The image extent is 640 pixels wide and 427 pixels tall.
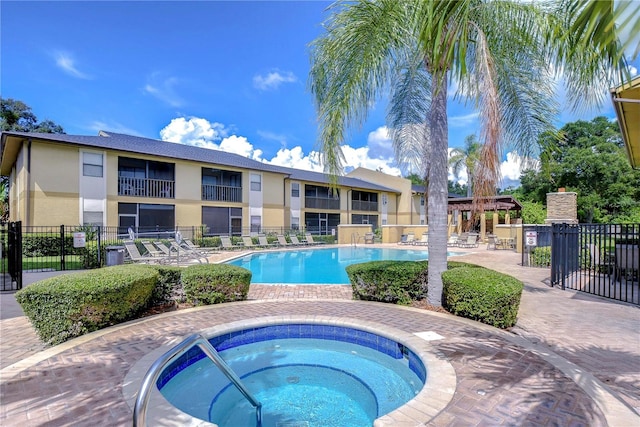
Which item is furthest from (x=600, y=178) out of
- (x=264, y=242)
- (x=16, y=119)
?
(x=16, y=119)

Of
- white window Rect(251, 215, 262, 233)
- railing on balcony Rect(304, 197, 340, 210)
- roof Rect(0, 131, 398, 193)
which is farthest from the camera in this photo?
railing on balcony Rect(304, 197, 340, 210)

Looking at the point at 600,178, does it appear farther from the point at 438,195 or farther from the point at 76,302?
the point at 76,302

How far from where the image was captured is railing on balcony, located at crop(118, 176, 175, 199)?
1978cm

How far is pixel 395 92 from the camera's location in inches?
334

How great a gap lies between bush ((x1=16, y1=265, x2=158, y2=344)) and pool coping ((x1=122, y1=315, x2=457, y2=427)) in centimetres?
153

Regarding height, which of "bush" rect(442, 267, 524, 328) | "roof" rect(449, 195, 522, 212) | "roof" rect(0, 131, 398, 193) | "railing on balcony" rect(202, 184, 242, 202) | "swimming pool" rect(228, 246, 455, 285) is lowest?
"swimming pool" rect(228, 246, 455, 285)

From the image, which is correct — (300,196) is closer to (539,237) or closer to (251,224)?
(251,224)

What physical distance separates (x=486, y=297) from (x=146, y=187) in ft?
69.2

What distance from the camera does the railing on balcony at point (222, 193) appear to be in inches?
938

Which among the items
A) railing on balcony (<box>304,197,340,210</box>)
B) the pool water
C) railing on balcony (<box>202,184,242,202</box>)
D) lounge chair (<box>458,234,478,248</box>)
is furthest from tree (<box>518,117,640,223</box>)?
the pool water

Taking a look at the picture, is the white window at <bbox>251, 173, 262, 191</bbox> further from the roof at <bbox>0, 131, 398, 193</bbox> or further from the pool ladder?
the pool ladder

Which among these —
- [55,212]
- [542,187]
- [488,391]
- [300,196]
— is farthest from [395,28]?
[542,187]

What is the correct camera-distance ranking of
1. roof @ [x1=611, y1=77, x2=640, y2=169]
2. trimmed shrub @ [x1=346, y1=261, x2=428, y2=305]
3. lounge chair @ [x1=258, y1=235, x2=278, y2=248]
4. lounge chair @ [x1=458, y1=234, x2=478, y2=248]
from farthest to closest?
lounge chair @ [x1=458, y1=234, x2=478, y2=248] → lounge chair @ [x1=258, y1=235, x2=278, y2=248] → trimmed shrub @ [x1=346, y1=261, x2=428, y2=305] → roof @ [x1=611, y1=77, x2=640, y2=169]

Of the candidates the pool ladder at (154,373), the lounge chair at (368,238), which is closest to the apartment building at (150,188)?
the lounge chair at (368,238)
